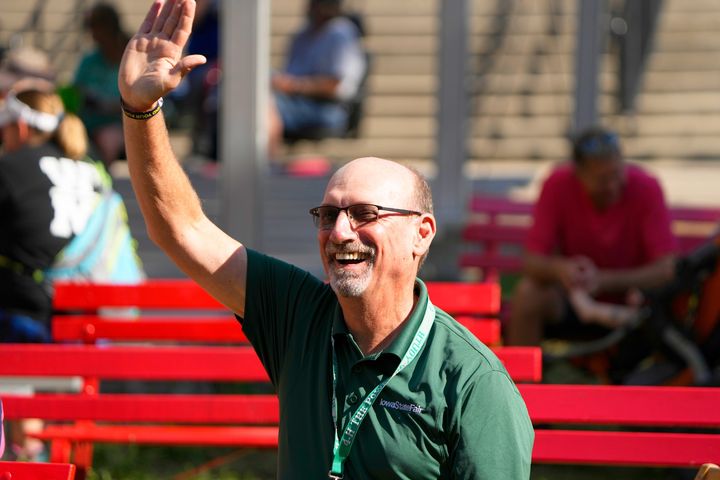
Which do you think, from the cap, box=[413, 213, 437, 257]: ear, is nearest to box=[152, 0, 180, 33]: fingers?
box=[413, 213, 437, 257]: ear

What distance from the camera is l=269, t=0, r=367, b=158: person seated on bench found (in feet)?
28.5

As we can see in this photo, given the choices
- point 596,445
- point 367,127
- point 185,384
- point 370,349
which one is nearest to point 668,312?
point 596,445

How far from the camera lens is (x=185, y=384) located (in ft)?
20.5

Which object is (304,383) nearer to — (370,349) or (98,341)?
(370,349)

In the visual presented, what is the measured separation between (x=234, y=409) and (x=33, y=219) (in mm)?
1451

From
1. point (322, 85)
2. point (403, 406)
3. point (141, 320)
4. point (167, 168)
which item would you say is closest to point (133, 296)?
point (141, 320)

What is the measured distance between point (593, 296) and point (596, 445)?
88.2 inches

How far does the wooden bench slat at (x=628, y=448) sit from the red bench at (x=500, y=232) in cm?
283

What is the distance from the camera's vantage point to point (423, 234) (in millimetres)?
2906

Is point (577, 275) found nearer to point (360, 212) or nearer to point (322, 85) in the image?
point (360, 212)

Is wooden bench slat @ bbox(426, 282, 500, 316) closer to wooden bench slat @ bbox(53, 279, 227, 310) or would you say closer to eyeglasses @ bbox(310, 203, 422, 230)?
wooden bench slat @ bbox(53, 279, 227, 310)

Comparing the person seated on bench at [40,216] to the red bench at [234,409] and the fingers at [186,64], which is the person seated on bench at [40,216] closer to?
the red bench at [234,409]

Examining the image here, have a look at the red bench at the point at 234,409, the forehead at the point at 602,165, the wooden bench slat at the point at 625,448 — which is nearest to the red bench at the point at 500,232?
the forehead at the point at 602,165

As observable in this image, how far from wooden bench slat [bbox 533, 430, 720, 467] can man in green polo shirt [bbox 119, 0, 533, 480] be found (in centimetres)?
105
